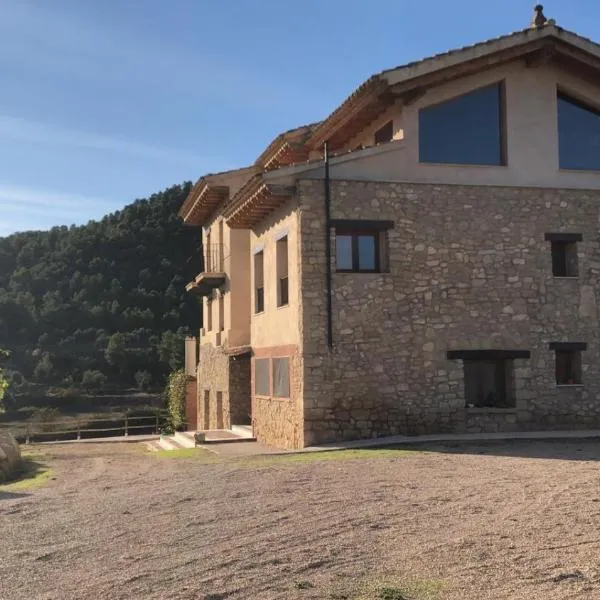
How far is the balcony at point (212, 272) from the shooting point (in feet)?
72.1

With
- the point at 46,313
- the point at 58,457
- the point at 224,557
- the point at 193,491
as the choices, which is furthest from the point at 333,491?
the point at 46,313

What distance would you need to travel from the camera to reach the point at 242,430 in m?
18.8

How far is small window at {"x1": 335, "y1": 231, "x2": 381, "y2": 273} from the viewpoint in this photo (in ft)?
47.9

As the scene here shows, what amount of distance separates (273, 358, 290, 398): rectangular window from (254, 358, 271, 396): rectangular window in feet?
1.44

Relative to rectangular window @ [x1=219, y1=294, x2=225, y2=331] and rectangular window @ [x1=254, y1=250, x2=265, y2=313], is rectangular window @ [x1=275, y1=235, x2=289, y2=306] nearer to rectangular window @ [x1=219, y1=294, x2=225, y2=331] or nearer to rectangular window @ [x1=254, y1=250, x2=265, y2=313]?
rectangular window @ [x1=254, y1=250, x2=265, y2=313]

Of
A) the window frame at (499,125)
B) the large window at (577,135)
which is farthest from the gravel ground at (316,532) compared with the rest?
the large window at (577,135)

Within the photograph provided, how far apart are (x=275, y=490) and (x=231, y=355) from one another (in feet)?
34.7

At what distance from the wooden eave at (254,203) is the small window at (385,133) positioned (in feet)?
8.71

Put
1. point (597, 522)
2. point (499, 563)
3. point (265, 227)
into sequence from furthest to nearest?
1. point (265, 227)
2. point (597, 522)
3. point (499, 563)

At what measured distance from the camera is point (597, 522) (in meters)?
6.99

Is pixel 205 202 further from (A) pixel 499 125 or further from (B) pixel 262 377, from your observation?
(A) pixel 499 125

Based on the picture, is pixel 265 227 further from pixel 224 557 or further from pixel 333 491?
pixel 224 557

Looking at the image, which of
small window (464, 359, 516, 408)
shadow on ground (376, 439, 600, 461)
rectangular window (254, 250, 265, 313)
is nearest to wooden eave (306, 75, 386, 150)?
rectangular window (254, 250, 265, 313)

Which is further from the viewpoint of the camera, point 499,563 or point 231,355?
point 231,355
